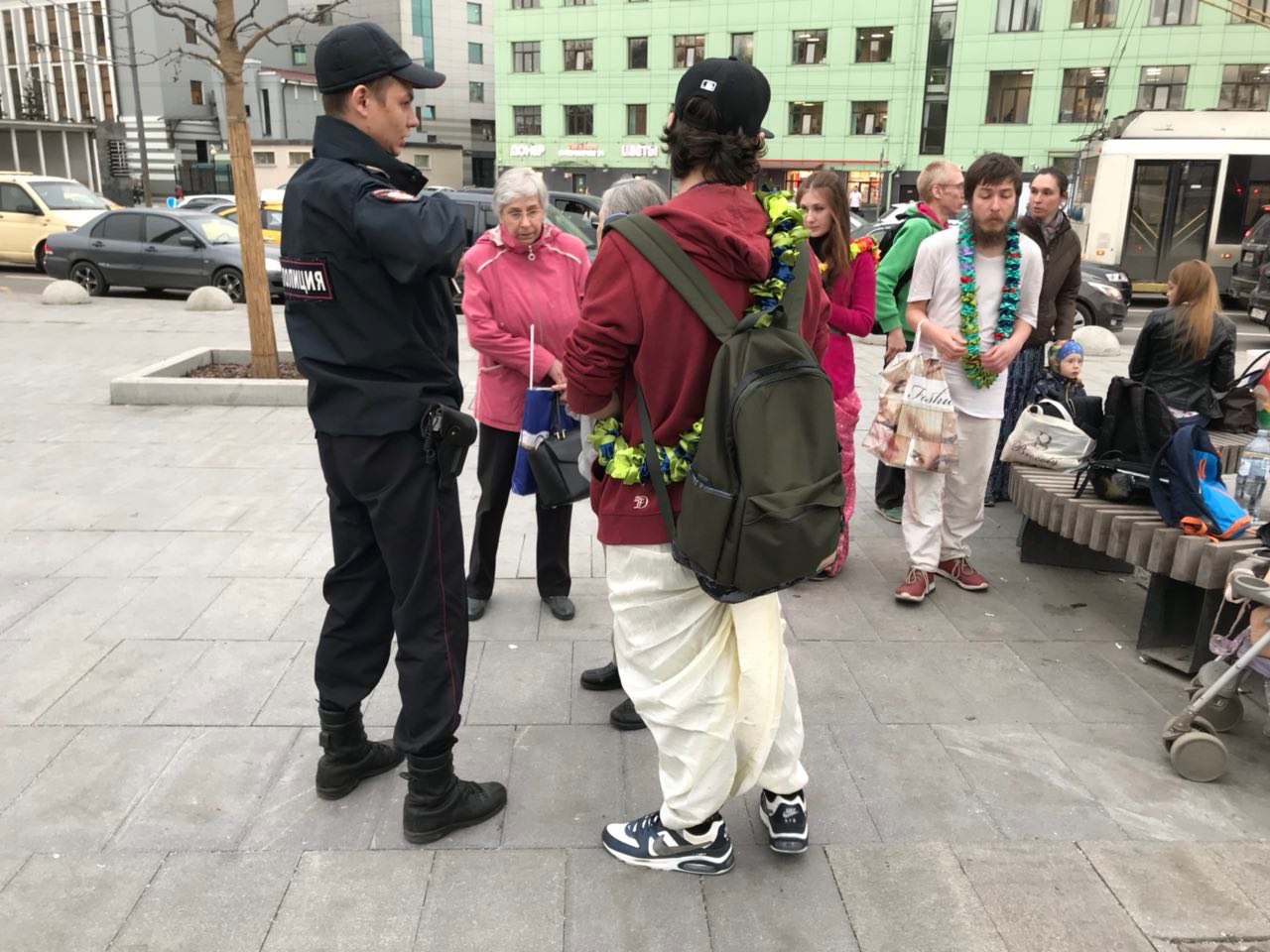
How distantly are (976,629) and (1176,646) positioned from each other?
31.3 inches

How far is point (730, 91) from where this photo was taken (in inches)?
92.0

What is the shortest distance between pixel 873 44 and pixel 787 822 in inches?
1724

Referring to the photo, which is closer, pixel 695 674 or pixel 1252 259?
pixel 695 674

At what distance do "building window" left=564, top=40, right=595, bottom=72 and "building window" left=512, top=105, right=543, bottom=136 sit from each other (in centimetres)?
241

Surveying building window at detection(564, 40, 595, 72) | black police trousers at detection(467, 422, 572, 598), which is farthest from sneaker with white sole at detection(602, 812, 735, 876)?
building window at detection(564, 40, 595, 72)

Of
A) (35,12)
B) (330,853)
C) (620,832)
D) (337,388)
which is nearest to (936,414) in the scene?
(620,832)

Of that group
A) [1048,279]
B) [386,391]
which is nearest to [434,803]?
[386,391]

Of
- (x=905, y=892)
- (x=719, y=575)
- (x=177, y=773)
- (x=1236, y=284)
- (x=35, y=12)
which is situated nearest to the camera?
(x=719, y=575)

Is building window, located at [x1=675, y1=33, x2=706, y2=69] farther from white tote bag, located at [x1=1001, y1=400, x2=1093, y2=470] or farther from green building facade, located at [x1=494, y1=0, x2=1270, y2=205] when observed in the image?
white tote bag, located at [x1=1001, y1=400, x2=1093, y2=470]

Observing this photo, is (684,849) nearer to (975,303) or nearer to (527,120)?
(975,303)

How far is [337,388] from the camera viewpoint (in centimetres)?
264

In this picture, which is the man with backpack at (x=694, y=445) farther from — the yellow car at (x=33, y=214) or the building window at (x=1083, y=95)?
the building window at (x=1083, y=95)

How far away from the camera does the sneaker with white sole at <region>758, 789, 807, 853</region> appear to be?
2.74m

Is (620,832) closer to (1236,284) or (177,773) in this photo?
(177,773)
